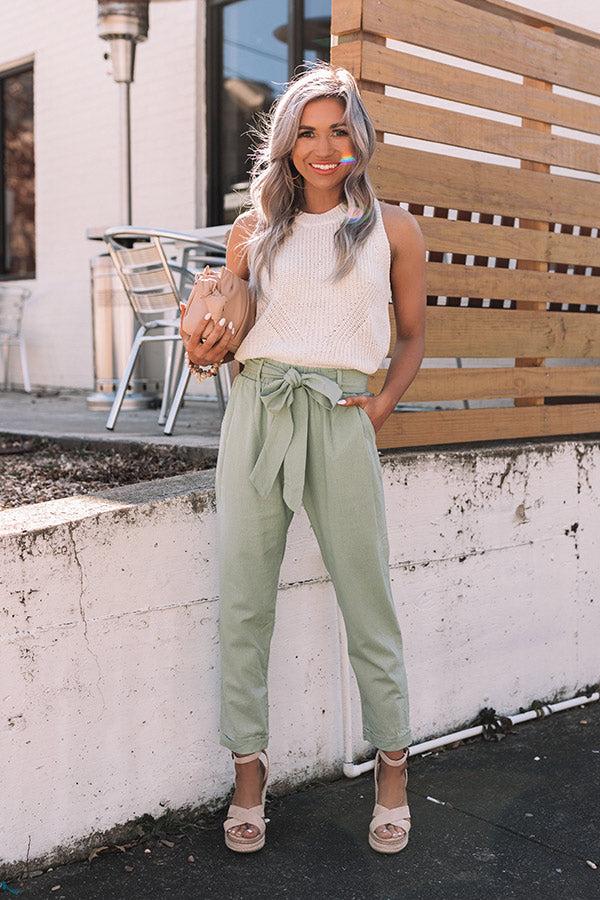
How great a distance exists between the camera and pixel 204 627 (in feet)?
9.14

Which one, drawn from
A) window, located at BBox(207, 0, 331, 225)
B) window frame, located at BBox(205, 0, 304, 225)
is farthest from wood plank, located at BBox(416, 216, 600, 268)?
window frame, located at BBox(205, 0, 304, 225)

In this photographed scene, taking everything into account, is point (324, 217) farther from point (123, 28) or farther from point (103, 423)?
point (123, 28)

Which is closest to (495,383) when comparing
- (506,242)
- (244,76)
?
(506,242)

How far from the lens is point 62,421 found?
5742 mm

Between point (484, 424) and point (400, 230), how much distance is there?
1194mm

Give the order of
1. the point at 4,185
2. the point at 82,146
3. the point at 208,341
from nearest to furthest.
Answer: the point at 208,341 → the point at 82,146 → the point at 4,185

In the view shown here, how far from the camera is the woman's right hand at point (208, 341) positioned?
231cm

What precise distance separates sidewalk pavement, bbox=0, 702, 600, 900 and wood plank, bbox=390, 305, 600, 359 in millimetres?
1364

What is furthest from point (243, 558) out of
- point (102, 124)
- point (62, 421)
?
point (102, 124)

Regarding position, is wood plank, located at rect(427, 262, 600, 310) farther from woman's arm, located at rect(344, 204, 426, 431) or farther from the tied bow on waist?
the tied bow on waist

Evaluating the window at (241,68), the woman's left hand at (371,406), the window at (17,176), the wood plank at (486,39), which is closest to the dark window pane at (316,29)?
the window at (241,68)

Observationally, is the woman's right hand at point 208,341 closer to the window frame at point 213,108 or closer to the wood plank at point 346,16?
the wood plank at point 346,16

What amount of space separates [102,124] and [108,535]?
699 centimetres

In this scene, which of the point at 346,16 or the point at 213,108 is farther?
the point at 213,108
